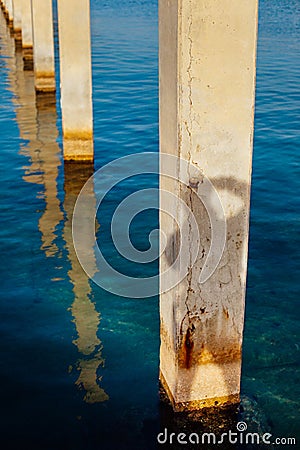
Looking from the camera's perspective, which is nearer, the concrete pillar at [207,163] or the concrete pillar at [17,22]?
the concrete pillar at [207,163]

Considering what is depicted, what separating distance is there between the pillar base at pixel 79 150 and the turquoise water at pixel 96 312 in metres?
0.30

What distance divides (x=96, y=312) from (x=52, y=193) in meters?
4.64

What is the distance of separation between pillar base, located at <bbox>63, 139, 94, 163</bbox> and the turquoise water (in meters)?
0.30

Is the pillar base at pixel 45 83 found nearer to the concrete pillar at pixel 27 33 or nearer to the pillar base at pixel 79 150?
the concrete pillar at pixel 27 33

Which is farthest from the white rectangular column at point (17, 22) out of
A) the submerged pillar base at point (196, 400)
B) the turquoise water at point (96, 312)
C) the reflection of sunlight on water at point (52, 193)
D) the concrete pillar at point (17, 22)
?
the submerged pillar base at point (196, 400)

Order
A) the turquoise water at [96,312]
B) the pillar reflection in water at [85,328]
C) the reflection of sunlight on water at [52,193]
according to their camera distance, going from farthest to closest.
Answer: the reflection of sunlight on water at [52,193]
the pillar reflection in water at [85,328]
the turquoise water at [96,312]

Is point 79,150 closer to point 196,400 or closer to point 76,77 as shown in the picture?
point 76,77

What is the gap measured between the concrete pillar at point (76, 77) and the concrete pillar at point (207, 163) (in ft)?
23.0

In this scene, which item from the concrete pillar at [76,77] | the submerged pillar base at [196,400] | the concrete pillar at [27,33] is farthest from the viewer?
the concrete pillar at [27,33]

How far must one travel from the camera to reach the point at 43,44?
18.3 metres

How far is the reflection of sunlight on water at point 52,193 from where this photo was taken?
22.1 ft

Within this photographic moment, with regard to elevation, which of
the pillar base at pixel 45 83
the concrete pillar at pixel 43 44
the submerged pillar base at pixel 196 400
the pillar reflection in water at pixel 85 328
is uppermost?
the concrete pillar at pixel 43 44

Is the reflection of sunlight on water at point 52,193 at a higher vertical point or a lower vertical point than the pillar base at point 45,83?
lower

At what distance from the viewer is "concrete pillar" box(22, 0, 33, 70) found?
24.4 m
